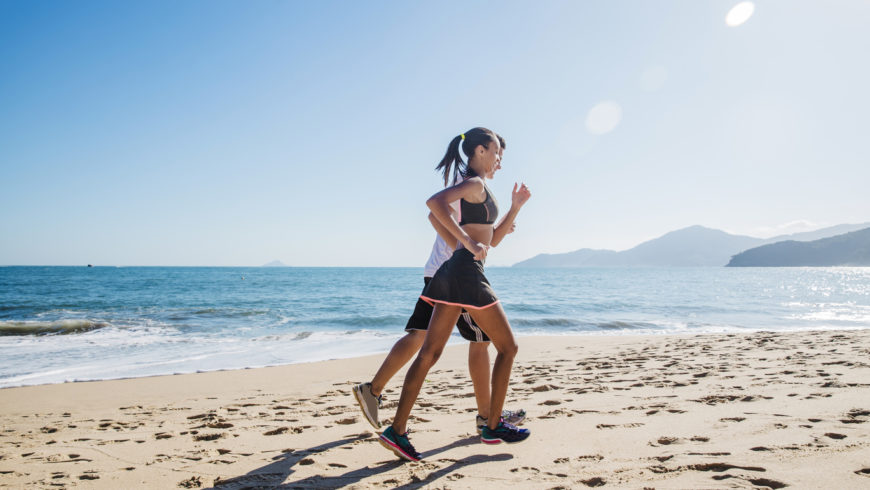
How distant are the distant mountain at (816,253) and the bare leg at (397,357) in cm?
13538

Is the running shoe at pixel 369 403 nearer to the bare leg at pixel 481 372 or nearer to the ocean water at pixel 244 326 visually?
the bare leg at pixel 481 372

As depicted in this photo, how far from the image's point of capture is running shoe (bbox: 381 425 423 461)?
2473mm

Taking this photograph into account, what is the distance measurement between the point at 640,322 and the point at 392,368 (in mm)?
13036

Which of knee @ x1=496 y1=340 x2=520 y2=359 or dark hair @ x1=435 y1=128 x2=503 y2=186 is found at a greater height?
dark hair @ x1=435 y1=128 x2=503 y2=186

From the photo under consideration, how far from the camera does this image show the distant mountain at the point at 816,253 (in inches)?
4077

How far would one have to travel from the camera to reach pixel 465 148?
272 cm

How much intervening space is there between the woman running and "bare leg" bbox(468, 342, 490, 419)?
200 millimetres

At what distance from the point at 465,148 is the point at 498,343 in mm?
1154

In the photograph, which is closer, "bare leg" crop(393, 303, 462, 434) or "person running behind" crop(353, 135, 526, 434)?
"bare leg" crop(393, 303, 462, 434)

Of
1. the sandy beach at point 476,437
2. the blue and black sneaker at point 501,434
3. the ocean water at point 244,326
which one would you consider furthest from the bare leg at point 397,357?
the ocean water at point 244,326

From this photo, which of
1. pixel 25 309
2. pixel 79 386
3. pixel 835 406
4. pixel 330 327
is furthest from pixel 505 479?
pixel 25 309

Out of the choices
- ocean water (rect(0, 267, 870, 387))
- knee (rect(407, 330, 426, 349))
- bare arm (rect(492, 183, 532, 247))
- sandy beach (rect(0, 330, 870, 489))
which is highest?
bare arm (rect(492, 183, 532, 247))

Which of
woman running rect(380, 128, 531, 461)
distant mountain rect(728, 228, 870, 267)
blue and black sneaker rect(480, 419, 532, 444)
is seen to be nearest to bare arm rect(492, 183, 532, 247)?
woman running rect(380, 128, 531, 461)

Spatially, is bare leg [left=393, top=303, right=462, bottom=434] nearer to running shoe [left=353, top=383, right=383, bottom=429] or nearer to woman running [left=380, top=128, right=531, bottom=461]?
woman running [left=380, top=128, right=531, bottom=461]
